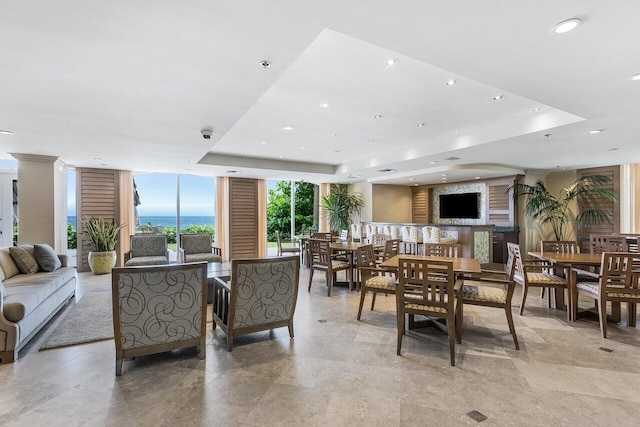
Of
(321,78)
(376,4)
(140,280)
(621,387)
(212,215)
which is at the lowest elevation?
(621,387)

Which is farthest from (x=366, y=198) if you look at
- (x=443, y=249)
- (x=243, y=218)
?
(x=443, y=249)

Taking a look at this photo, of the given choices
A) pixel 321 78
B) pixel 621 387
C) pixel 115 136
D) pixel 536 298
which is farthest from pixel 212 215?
pixel 621 387

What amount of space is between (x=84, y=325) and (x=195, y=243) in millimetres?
2968

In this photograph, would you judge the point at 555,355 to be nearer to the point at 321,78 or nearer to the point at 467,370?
the point at 467,370

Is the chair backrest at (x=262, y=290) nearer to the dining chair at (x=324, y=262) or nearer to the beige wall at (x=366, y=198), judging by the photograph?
the dining chair at (x=324, y=262)

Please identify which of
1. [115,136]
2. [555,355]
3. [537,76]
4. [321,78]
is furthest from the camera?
[115,136]

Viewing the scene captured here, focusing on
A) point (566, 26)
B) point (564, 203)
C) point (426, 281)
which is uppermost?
point (566, 26)

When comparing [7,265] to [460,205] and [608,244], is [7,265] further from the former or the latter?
[460,205]

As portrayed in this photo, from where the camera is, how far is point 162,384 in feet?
7.87

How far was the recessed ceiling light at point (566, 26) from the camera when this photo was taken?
6.07ft

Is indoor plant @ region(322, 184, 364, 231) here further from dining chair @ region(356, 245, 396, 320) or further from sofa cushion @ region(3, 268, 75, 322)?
sofa cushion @ region(3, 268, 75, 322)

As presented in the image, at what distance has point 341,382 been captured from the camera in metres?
2.42

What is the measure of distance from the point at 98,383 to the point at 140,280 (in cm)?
85

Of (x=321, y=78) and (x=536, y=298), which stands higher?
(x=321, y=78)
